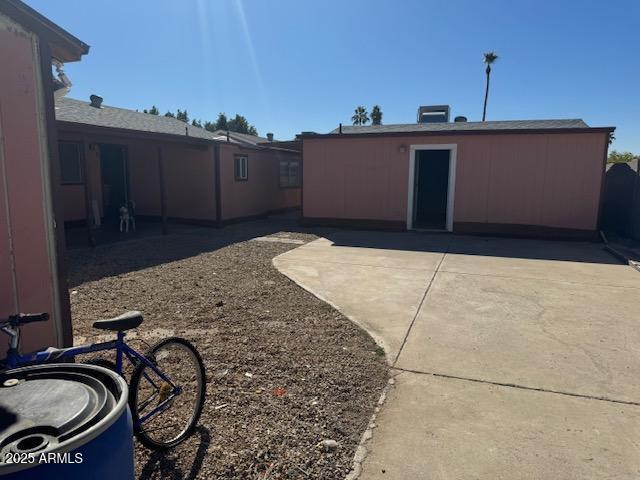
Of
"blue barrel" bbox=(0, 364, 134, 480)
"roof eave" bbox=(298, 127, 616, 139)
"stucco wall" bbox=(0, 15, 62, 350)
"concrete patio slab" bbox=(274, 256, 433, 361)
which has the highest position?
"roof eave" bbox=(298, 127, 616, 139)

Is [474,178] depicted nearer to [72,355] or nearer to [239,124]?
[72,355]

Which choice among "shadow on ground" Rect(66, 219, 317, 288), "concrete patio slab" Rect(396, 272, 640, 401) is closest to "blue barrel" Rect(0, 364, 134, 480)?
"concrete patio slab" Rect(396, 272, 640, 401)

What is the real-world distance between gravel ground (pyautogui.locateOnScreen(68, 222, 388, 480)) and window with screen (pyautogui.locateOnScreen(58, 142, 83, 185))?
4.80 metres

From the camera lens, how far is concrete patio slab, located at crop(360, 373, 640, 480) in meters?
2.48

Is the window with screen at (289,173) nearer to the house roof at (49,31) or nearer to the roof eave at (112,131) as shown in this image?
the roof eave at (112,131)

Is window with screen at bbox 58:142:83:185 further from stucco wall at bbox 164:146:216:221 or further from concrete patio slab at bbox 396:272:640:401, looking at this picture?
concrete patio slab at bbox 396:272:640:401

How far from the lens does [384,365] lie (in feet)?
12.7

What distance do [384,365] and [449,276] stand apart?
368cm

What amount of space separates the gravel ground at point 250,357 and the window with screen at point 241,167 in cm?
645

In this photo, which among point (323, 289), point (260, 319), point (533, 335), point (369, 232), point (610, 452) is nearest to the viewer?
point (610, 452)

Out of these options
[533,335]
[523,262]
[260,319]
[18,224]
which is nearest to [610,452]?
[533,335]

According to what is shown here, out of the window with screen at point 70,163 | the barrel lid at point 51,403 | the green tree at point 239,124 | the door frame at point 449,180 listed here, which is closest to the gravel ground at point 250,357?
the barrel lid at point 51,403

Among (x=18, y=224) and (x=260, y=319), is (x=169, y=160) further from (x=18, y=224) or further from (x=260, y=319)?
(x=18, y=224)

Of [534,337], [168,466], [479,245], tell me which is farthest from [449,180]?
[168,466]
